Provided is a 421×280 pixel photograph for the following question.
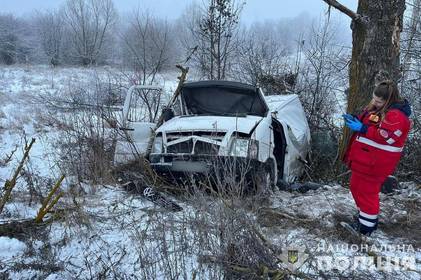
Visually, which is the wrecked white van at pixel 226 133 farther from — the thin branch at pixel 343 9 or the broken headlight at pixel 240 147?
the thin branch at pixel 343 9

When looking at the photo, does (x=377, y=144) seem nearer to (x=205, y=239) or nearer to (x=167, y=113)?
(x=205, y=239)

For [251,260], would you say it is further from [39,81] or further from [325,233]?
[39,81]

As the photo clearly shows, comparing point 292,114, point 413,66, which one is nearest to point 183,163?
point 292,114

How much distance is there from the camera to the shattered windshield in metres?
6.64

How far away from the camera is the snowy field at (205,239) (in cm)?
285

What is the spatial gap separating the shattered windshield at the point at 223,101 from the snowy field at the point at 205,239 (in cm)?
205

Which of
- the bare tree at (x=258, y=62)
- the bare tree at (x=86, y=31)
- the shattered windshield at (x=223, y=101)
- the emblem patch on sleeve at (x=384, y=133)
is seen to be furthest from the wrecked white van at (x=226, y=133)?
the bare tree at (x=86, y=31)

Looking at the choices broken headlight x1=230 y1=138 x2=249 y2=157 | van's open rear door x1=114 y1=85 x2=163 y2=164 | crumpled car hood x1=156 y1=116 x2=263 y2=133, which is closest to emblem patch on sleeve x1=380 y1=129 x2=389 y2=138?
broken headlight x1=230 y1=138 x2=249 y2=157

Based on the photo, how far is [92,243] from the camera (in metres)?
3.59

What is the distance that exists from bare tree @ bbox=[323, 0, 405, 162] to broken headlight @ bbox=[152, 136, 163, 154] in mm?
3233

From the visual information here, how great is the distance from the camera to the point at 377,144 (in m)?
3.80

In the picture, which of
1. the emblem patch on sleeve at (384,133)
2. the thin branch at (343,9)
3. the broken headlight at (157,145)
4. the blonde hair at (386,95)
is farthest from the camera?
the thin branch at (343,9)

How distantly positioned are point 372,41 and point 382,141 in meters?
2.90

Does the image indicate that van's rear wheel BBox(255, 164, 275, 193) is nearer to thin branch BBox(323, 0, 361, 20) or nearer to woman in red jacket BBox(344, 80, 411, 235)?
woman in red jacket BBox(344, 80, 411, 235)
